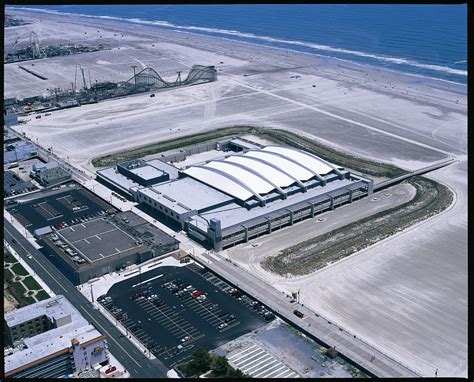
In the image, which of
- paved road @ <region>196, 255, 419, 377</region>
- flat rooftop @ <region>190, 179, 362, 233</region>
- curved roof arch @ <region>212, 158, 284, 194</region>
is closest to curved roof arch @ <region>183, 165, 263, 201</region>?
flat rooftop @ <region>190, 179, 362, 233</region>

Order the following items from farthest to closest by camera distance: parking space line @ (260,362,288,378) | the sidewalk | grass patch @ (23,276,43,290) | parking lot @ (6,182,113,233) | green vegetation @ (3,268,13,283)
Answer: parking lot @ (6,182,113,233), green vegetation @ (3,268,13,283), grass patch @ (23,276,43,290), the sidewalk, parking space line @ (260,362,288,378)

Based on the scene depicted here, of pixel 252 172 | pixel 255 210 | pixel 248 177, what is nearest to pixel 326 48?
pixel 252 172

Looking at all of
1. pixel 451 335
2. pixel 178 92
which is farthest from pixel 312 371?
pixel 178 92

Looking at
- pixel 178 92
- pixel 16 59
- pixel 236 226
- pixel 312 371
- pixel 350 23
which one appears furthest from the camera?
pixel 350 23

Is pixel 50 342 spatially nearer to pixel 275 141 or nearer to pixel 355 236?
pixel 355 236

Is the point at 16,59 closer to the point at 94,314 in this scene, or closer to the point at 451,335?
the point at 94,314

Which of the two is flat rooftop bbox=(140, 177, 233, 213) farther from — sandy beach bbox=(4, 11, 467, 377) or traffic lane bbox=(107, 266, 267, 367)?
traffic lane bbox=(107, 266, 267, 367)

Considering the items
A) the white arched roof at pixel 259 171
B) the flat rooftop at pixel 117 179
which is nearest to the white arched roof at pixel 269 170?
the white arched roof at pixel 259 171
